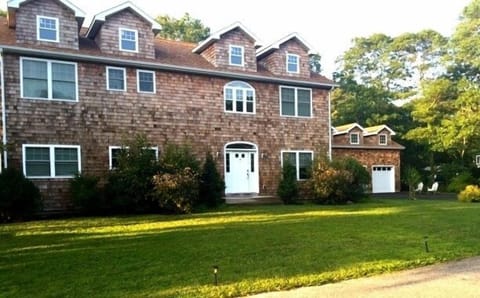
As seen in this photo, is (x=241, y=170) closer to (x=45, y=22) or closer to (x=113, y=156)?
(x=113, y=156)

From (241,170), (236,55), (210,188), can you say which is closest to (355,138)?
(241,170)

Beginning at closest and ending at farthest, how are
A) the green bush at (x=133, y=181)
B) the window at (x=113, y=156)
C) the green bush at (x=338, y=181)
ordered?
the green bush at (x=133, y=181), the window at (x=113, y=156), the green bush at (x=338, y=181)

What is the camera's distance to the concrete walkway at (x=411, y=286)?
5586mm

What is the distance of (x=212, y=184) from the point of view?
17.5m

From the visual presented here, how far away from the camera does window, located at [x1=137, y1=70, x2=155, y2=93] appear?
18.1 metres

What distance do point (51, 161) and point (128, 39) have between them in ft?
19.1

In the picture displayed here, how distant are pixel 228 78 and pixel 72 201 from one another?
8.50 m

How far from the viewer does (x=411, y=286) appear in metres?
5.96

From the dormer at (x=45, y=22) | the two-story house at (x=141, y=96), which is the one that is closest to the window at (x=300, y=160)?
the two-story house at (x=141, y=96)

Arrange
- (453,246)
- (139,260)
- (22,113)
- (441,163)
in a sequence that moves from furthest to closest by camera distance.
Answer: (441,163) → (22,113) → (453,246) → (139,260)

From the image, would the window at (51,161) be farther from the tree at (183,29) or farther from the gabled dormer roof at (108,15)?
the tree at (183,29)

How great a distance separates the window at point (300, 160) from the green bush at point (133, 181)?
23.9 feet

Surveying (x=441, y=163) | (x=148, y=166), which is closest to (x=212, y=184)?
(x=148, y=166)

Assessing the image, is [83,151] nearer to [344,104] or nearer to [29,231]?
[29,231]
